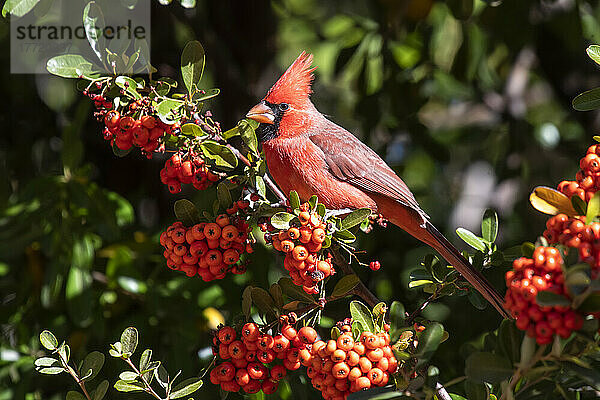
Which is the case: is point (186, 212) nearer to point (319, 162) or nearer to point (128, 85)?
point (128, 85)

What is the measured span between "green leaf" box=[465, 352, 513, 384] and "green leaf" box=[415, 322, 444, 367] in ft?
0.24

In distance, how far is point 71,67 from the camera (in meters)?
1.44

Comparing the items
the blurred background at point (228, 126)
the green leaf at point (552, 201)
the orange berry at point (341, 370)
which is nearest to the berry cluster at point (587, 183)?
the green leaf at point (552, 201)

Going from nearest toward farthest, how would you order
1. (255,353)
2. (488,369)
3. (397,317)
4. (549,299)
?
(549,299) → (488,369) → (397,317) → (255,353)

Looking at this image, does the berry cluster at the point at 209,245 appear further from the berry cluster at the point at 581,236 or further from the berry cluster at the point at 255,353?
the berry cluster at the point at 581,236

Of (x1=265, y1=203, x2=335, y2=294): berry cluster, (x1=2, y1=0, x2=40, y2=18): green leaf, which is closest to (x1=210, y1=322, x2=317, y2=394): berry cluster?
(x1=265, y1=203, x2=335, y2=294): berry cluster

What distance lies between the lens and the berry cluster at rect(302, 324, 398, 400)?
1149 millimetres

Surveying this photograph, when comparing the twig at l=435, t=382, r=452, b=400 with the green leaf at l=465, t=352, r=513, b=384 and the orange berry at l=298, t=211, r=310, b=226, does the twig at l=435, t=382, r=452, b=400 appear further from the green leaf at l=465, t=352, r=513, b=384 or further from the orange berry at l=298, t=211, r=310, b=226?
the orange berry at l=298, t=211, r=310, b=226

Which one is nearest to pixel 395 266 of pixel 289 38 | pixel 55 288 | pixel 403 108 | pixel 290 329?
pixel 403 108

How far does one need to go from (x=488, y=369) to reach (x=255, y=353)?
454mm

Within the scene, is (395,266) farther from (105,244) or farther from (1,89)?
(1,89)

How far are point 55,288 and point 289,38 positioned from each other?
2.58m

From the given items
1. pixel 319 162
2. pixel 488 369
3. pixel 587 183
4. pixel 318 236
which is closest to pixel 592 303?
pixel 488 369

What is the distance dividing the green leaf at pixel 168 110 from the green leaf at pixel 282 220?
316 mm
